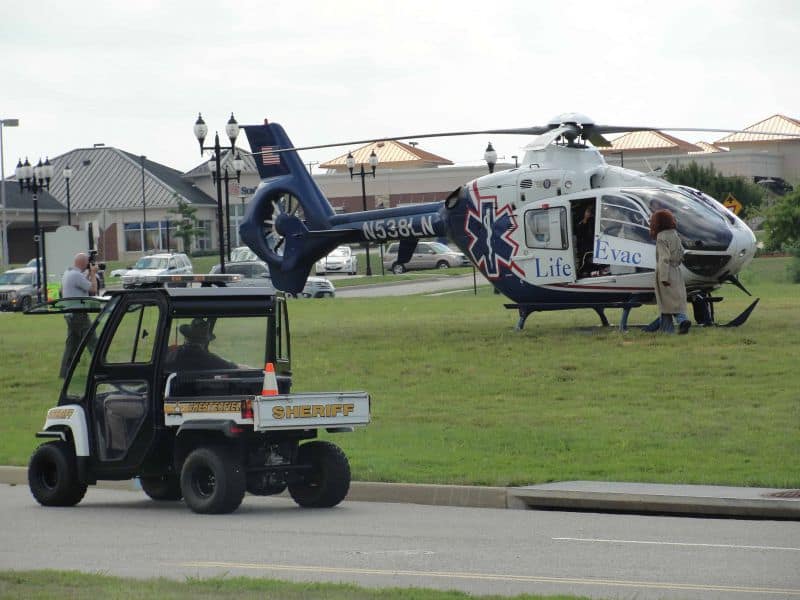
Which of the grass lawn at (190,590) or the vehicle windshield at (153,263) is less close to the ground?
the vehicle windshield at (153,263)

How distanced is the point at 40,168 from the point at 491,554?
143 ft

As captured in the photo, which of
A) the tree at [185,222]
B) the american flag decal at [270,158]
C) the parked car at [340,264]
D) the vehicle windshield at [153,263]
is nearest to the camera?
the american flag decal at [270,158]

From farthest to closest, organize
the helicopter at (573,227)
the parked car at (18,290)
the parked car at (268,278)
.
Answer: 1. the parked car at (18,290)
2. the parked car at (268,278)
3. the helicopter at (573,227)

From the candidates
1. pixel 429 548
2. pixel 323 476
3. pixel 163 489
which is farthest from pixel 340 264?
pixel 429 548

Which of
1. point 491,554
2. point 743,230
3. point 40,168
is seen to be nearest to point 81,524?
point 491,554

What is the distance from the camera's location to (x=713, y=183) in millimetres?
75875

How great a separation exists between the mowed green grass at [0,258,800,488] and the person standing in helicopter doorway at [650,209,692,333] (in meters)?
0.50

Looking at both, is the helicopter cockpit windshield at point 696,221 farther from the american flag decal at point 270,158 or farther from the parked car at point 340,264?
the parked car at point 340,264

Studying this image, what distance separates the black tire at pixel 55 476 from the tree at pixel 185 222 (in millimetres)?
77885

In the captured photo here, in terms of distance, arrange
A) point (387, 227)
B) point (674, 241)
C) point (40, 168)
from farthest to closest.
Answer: point (40, 168)
point (387, 227)
point (674, 241)

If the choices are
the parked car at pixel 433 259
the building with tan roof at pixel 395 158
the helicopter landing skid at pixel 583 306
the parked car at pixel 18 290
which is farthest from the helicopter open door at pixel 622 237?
the building with tan roof at pixel 395 158

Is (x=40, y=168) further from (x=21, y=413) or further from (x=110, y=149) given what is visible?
(x=110, y=149)

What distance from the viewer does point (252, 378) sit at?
14141 millimetres

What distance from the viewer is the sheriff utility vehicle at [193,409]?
1323 cm
